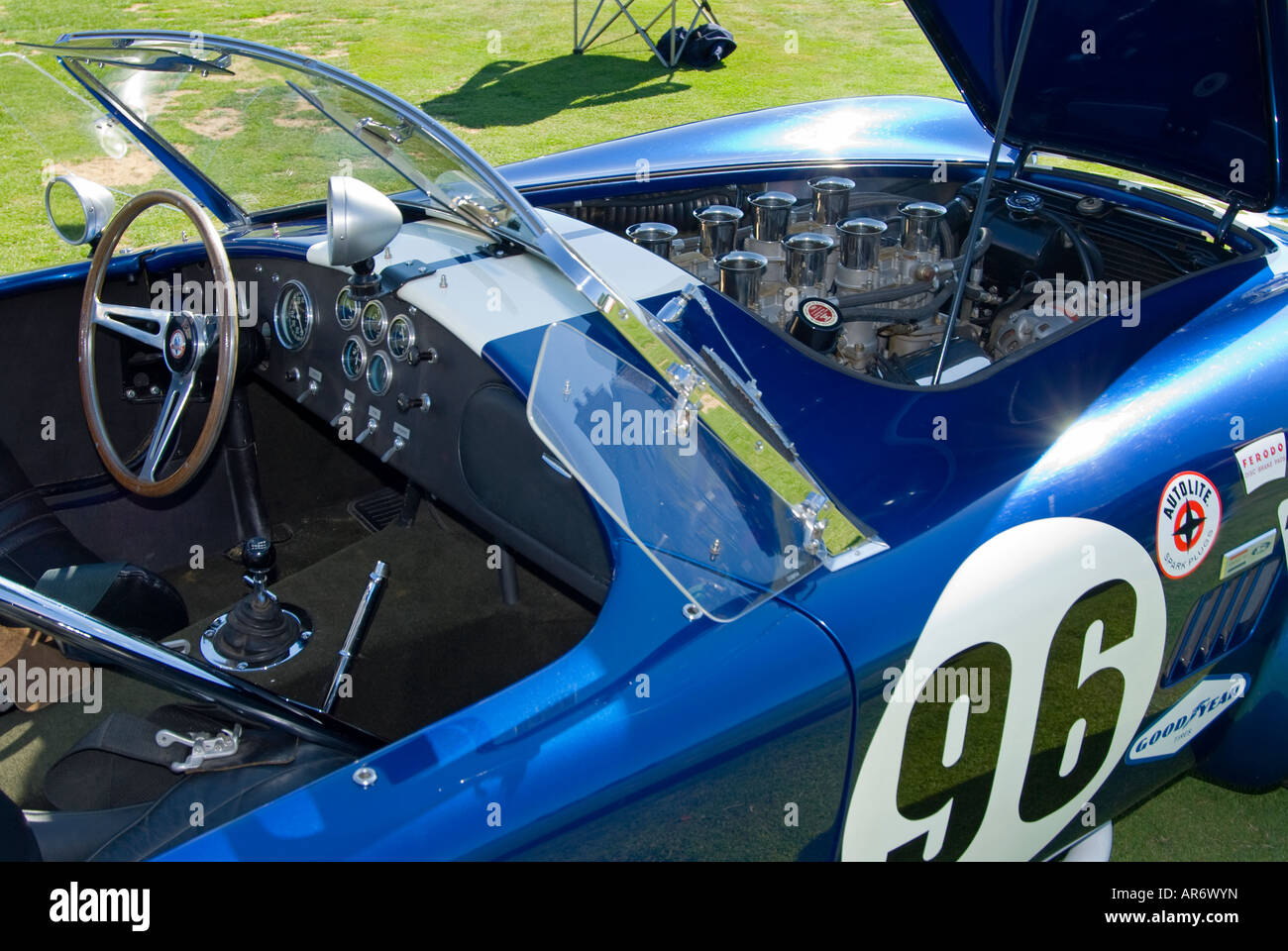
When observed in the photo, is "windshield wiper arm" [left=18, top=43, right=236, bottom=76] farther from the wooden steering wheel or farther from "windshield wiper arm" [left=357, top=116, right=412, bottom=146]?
"windshield wiper arm" [left=357, top=116, right=412, bottom=146]

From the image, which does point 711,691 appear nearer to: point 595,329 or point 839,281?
point 595,329

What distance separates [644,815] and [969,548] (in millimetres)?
640

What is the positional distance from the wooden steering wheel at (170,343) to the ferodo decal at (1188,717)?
6.03ft

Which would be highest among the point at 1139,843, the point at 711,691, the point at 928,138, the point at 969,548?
the point at 928,138

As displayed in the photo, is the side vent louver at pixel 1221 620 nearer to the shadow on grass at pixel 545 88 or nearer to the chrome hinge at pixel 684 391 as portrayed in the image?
the chrome hinge at pixel 684 391

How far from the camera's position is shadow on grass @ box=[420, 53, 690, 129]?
340 inches

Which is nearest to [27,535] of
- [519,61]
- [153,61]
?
[153,61]

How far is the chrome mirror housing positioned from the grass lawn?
187 centimetres

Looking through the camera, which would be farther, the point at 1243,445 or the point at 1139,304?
Result: the point at 1139,304

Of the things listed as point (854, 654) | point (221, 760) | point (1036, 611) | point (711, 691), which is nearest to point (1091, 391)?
point (1036, 611)

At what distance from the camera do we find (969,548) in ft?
5.69

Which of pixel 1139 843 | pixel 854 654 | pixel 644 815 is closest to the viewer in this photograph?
pixel 644 815

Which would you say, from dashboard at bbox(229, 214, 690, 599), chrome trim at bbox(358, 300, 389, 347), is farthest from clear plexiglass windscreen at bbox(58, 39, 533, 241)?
chrome trim at bbox(358, 300, 389, 347)

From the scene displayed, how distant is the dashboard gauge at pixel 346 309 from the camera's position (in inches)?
94.3
